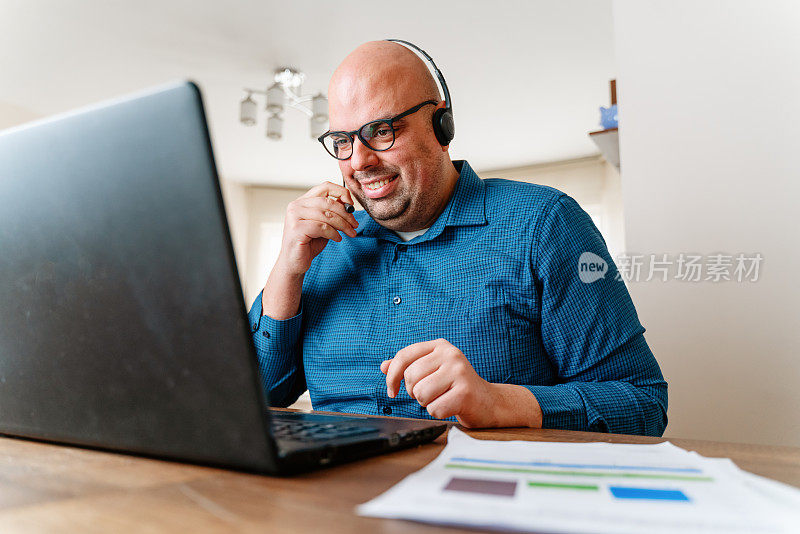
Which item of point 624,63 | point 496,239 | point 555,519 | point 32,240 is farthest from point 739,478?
point 624,63

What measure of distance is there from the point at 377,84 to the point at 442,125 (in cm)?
17

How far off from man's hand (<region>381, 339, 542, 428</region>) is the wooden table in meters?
0.15

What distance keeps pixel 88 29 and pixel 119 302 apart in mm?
3555

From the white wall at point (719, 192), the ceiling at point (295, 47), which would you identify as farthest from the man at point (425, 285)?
the ceiling at point (295, 47)

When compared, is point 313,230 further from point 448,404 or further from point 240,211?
point 240,211

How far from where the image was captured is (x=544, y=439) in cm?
60

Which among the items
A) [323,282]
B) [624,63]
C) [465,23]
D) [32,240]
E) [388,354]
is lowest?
[388,354]

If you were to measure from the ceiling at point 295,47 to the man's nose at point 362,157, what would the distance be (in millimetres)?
1462

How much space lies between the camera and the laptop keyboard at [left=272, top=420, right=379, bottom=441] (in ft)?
1.60

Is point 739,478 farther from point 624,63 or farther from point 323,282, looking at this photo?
point 624,63

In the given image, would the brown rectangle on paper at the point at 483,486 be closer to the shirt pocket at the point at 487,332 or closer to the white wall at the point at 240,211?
the shirt pocket at the point at 487,332

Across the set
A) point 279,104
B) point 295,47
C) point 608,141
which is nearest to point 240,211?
point 279,104

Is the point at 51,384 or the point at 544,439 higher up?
the point at 51,384

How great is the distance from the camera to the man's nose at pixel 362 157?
→ 1.17 meters
